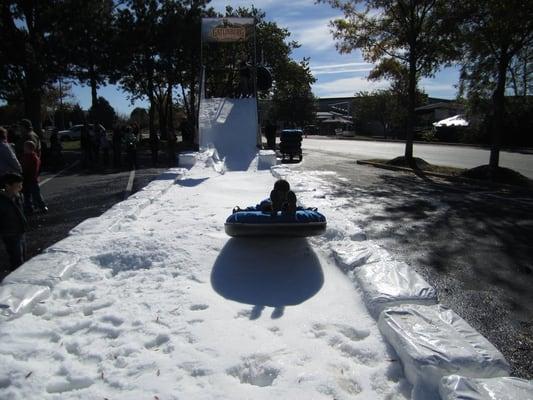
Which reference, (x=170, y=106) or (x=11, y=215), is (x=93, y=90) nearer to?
(x=170, y=106)

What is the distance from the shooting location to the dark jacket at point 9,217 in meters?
4.84

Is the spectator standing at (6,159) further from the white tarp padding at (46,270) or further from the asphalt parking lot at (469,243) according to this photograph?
the asphalt parking lot at (469,243)

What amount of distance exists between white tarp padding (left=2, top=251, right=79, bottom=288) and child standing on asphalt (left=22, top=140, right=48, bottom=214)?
4295mm

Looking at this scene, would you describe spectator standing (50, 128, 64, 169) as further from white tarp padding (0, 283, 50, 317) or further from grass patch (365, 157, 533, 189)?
grass patch (365, 157, 533, 189)

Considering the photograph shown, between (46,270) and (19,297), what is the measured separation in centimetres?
64

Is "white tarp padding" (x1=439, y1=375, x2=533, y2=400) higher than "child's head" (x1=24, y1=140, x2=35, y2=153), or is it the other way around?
"child's head" (x1=24, y1=140, x2=35, y2=153)

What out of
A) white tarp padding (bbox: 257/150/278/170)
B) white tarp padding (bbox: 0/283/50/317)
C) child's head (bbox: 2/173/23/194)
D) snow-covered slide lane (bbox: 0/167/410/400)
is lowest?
snow-covered slide lane (bbox: 0/167/410/400)

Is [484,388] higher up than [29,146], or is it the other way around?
[29,146]

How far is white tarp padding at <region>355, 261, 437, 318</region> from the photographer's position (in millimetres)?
3992

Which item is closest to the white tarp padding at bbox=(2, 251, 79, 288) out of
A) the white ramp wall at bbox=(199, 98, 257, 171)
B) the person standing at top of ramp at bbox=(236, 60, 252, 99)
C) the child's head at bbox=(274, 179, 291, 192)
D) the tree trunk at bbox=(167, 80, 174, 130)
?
the child's head at bbox=(274, 179, 291, 192)

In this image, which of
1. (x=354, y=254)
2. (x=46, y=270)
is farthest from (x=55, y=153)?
(x=354, y=254)

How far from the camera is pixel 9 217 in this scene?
4.89m

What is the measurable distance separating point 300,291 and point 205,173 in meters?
9.18

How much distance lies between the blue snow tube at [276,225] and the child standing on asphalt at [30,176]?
5363mm
